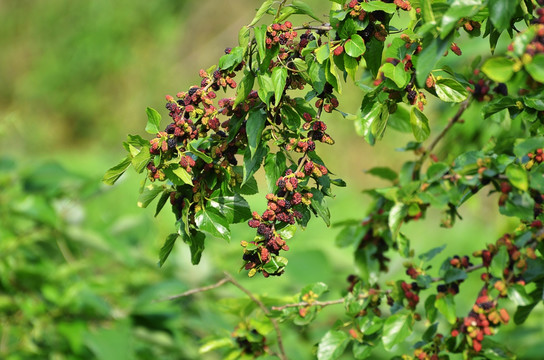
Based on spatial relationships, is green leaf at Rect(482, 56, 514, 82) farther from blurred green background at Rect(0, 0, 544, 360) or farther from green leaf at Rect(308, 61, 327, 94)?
blurred green background at Rect(0, 0, 544, 360)

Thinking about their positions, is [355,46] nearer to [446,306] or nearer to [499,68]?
[499,68]

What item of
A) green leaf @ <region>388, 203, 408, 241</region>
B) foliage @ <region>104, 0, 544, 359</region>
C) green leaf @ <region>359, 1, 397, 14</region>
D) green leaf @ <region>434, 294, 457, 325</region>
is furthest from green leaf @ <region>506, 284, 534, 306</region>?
green leaf @ <region>359, 1, 397, 14</region>

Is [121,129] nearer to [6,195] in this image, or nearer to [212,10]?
[212,10]

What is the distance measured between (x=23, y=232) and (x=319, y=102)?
5.20 feet

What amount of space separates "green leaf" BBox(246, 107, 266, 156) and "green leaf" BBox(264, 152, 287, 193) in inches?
1.6

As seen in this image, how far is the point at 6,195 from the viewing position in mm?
2299

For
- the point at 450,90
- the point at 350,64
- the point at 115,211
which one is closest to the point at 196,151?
the point at 350,64

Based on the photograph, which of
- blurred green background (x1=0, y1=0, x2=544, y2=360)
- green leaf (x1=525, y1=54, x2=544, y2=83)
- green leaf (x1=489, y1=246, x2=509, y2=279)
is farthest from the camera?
blurred green background (x1=0, y1=0, x2=544, y2=360)

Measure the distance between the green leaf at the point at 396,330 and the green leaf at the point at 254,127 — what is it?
0.45 meters

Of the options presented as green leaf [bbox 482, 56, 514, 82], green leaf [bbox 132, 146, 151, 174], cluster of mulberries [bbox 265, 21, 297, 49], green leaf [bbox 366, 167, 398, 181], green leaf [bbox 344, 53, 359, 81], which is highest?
cluster of mulberries [bbox 265, 21, 297, 49]

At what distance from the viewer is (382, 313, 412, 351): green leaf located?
122cm

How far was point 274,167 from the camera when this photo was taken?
1.04 m

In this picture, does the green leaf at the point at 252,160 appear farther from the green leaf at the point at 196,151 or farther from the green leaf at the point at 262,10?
the green leaf at the point at 262,10

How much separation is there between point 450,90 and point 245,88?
1.03 ft
